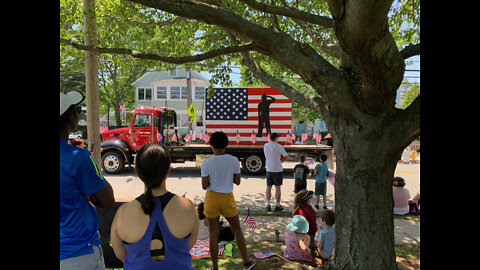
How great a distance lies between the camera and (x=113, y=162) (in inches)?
470

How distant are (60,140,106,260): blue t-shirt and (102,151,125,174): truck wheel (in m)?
10.7

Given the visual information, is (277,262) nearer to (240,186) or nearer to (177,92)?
(240,186)

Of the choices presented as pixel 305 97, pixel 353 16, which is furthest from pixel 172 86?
pixel 353 16

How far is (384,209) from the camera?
3125 millimetres

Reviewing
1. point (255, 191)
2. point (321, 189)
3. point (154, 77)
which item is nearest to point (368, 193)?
point (321, 189)

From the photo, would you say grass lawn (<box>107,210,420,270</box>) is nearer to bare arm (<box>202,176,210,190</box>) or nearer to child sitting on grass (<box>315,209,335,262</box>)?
child sitting on grass (<box>315,209,335,262</box>)

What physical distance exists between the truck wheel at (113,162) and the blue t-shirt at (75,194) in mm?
10691

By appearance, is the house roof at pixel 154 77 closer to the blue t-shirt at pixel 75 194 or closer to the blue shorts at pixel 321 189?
the blue shorts at pixel 321 189

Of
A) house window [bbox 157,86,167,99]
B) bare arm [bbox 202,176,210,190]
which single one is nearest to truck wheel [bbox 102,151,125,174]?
bare arm [bbox 202,176,210,190]

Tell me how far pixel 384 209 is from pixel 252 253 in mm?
1921

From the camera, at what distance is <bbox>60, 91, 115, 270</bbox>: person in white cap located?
1801 mm

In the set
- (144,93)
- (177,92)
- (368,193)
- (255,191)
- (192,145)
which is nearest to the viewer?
(368,193)

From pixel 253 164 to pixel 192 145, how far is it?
2688 millimetres
